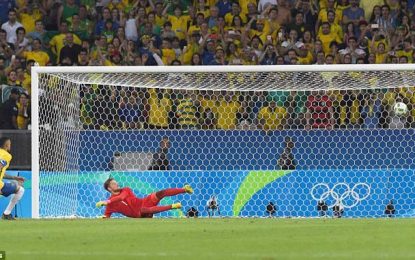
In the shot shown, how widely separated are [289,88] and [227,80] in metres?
1.04

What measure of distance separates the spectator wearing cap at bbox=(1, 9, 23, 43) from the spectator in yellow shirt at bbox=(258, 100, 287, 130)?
24.6 ft

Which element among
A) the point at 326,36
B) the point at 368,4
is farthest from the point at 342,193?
the point at 368,4

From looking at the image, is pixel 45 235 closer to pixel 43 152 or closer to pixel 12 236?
pixel 12 236

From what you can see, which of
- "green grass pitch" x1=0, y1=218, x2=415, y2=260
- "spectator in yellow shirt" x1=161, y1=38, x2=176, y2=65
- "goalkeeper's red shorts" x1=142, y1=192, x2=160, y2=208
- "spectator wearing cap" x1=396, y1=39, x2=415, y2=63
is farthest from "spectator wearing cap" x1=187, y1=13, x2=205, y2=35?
"green grass pitch" x1=0, y1=218, x2=415, y2=260

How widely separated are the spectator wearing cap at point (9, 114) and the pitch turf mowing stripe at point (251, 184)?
4.48 metres

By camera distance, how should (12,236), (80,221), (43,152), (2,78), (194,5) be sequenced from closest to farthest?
(12,236), (80,221), (43,152), (2,78), (194,5)

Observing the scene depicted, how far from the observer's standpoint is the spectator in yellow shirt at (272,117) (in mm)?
18516

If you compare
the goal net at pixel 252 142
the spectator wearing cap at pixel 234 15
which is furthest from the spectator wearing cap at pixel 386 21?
the goal net at pixel 252 142

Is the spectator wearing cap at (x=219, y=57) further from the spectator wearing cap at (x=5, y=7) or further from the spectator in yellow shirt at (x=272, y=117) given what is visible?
the spectator wearing cap at (x=5, y=7)

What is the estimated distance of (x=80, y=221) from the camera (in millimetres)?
13461

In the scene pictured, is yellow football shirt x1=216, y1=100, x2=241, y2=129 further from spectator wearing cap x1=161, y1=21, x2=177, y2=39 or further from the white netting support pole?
spectator wearing cap x1=161, y1=21, x2=177, y2=39

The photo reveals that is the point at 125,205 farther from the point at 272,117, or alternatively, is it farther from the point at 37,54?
the point at 37,54

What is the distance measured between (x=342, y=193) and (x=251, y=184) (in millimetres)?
1429

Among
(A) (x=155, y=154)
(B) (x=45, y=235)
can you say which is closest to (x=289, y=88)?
(A) (x=155, y=154)
